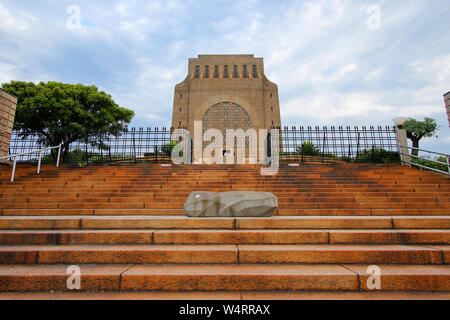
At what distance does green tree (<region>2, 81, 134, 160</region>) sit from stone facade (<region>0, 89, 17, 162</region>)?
552cm

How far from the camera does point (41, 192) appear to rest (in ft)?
20.5

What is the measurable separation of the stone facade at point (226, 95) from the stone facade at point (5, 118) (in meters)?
20.9

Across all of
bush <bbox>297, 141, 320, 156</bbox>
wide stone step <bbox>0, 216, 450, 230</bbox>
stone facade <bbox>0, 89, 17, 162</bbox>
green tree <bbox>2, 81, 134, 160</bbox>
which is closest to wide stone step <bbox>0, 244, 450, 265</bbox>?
wide stone step <bbox>0, 216, 450, 230</bbox>

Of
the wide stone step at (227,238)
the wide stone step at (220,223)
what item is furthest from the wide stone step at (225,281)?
the wide stone step at (220,223)

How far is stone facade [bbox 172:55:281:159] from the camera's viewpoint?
101ft

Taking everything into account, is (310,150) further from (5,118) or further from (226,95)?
(226,95)

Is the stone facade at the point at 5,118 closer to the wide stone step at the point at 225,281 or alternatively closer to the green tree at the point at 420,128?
the wide stone step at the point at 225,281

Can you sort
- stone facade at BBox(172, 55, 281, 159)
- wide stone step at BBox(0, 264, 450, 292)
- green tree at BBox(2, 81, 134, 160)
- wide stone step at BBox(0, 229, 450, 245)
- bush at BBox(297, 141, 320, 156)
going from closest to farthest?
wide stone step at BBox(0, 264, 450, 292) < wide stone step at BBox(0, 229, 450, 245) < bush at BBox(297, 141, 320, 156) < green tree at BBox(2, 81, 134, 160) < stone facade at BBox(172, 55, 281, 159)

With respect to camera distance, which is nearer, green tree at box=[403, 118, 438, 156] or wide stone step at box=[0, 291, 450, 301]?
Answer: wide stone step at box=[0, 291, 450, 301]

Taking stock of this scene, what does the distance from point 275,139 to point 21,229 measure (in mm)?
9747

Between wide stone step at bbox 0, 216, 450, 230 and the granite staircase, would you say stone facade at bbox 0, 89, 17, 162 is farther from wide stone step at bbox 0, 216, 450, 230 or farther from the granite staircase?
wide stone step at bbox 0, 216, 450, 230

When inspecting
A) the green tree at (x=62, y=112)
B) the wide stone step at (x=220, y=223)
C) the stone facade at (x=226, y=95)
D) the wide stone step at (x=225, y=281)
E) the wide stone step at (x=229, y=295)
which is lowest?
the wide stone step at (x=229, y=295)

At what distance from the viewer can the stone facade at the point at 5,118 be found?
9.13 meters
